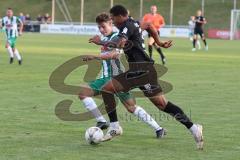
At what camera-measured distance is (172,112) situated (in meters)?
9.35

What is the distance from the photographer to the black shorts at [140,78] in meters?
9.36

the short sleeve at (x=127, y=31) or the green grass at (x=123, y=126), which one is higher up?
the short sleeve at (x=127, y=31)

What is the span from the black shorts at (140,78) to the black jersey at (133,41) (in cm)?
10

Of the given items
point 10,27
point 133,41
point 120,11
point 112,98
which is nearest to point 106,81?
point 112,98

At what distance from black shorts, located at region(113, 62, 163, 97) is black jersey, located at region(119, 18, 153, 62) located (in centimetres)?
10

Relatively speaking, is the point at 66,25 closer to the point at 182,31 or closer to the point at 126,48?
the point at 182,31

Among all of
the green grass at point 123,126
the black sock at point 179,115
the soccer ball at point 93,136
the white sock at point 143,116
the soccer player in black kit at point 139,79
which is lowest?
the green grass at point 123,126

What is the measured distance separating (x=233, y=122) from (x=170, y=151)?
2939mm

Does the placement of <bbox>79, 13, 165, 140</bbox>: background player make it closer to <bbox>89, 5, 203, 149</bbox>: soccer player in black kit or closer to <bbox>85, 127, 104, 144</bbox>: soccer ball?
<bbox>89, 5, 203, 149</bbox>: soccer player in black kit

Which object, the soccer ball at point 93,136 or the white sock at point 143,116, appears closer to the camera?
the soccer ball at point 93,136

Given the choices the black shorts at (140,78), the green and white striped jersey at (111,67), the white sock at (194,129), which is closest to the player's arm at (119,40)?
the black shorts at (140,78)

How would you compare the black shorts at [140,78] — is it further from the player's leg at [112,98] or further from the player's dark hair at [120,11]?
the player's dark hair at [120,11]

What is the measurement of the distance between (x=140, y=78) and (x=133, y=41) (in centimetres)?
58

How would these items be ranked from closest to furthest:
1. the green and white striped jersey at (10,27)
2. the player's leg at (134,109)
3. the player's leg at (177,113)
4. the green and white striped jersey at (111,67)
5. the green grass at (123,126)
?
the green grass at (123,126) → the player's leg at (177,113) → the player's leg at (134,109) → the green and white striped jersey at (111,67) → the green and white striped jersey at (10,27)
